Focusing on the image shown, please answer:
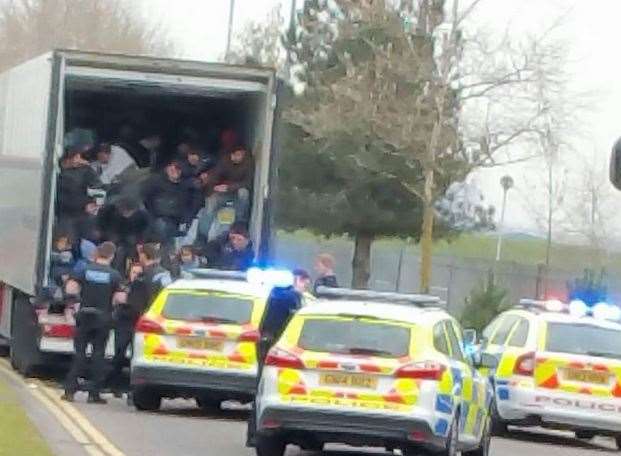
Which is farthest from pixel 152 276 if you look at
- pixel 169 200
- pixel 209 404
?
pixel 169 200

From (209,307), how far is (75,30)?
59.6 meters

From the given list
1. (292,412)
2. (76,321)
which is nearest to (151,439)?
(292,412)

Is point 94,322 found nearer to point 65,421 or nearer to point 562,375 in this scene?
point 65,421

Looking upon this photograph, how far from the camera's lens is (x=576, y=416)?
76.3ft

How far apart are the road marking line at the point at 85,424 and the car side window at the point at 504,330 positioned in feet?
17.8

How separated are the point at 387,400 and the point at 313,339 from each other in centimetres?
85

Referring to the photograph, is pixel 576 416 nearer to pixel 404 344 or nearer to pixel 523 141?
pixel 404 344

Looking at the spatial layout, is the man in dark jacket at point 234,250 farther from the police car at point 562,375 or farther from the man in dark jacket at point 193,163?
the police car at point 562,375

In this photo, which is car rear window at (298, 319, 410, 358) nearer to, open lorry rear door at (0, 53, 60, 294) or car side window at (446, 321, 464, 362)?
car side window at (446, 321, 464, 362)

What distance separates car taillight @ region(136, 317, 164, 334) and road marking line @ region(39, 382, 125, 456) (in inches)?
43.8

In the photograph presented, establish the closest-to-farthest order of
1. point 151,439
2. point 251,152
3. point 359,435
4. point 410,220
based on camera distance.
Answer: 1. point 359,435
2. point 151,439
3. point 251,152
4. point 410,220

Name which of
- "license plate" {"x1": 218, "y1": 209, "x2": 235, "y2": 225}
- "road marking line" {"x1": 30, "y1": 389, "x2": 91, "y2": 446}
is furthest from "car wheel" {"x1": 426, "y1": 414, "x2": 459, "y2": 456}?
"license plate" {"x1": 218, "y1": 209, "x2": 235, "y2": 225}

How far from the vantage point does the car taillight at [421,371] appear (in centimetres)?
1664

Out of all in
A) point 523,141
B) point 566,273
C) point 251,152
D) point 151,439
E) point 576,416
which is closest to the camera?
point 151,439
